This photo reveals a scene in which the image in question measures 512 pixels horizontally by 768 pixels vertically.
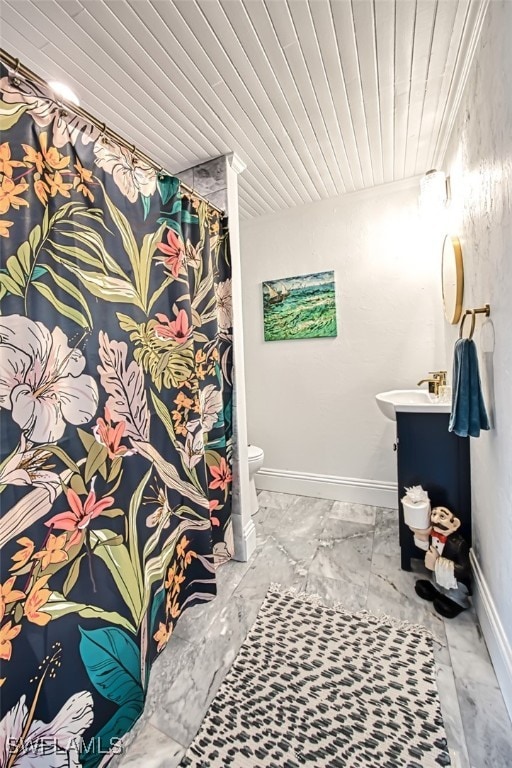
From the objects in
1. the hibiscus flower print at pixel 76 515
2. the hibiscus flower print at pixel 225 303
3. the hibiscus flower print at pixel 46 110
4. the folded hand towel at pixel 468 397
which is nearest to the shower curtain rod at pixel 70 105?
the hibiscus flower print at pixel 46 110

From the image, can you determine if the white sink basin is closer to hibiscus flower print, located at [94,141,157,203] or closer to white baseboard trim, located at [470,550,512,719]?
white baseboard trim, located at [470,550,512,719]

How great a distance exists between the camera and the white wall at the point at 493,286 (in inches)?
38.3

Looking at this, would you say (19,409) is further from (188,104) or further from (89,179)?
(188,104)

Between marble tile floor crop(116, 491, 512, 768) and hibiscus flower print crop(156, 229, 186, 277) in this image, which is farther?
hibiscus flower print crop(156, 229, 186, 277)

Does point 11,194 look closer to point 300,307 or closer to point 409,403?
point 409,403

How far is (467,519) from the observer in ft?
5.04

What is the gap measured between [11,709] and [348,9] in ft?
A: 7.49

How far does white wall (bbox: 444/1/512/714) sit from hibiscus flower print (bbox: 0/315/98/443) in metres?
1.32

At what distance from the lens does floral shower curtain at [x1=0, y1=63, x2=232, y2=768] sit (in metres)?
0.80

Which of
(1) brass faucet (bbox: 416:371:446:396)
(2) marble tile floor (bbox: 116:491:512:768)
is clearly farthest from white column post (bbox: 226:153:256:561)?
(1) brass faucet (bbox: 416:371:446:396)

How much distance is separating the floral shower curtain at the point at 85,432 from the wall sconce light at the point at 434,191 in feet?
4.76

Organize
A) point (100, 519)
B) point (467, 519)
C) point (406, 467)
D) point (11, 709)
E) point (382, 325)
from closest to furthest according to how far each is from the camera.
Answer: point (11, 709), point (100, 519), point (467, 519), point (406, 467), point (382, 325)

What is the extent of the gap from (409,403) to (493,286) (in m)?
0.69

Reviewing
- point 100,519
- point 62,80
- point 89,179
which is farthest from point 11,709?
point 62,80
